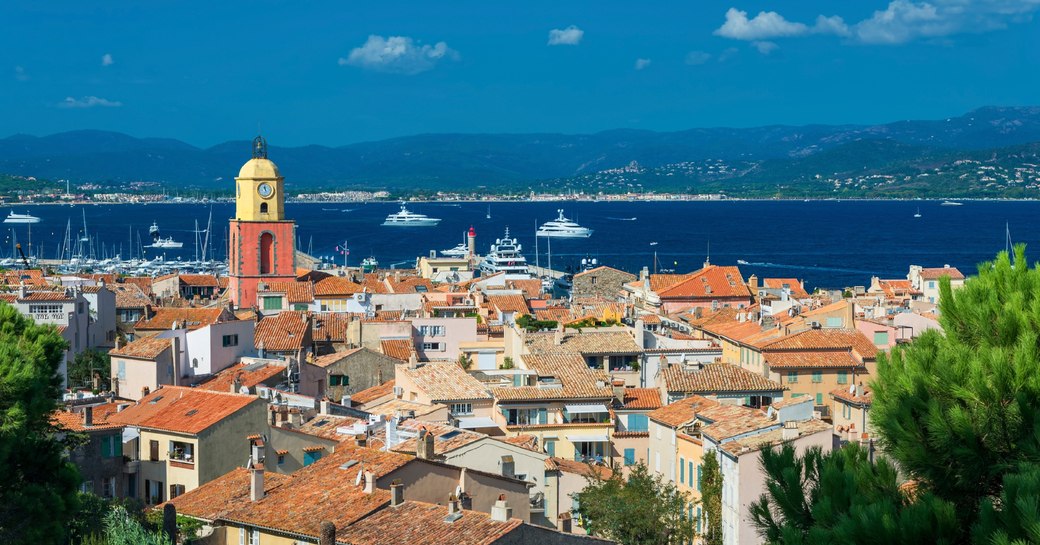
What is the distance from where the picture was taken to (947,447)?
37.4ft

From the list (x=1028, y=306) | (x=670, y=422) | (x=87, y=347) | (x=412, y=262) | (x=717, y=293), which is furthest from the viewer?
(x=412, y=262)

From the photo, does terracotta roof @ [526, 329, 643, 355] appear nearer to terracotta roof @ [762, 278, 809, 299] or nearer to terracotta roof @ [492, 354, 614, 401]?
terracotta roof @ [492, 354, 614, 401]

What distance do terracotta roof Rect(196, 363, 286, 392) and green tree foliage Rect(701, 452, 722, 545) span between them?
11586 millimetres

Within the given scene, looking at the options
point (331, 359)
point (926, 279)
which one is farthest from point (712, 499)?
point (926, 279)

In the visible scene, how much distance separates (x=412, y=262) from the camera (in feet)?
453

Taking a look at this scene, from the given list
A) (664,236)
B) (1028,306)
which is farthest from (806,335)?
(664,236)

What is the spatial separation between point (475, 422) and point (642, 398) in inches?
167

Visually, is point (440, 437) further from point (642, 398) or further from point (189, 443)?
point (642, 398)

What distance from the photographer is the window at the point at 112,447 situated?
83.7 ft

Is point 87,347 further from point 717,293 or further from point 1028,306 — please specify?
point 1028,306

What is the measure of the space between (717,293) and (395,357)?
25107 millimetres

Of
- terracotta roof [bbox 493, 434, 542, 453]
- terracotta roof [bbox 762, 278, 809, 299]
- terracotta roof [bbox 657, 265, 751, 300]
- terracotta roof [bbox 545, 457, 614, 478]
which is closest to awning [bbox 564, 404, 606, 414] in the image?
terracotta roof [bbox 493, 434, 542, 453]

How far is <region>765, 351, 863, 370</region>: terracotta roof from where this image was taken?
37.4 metres

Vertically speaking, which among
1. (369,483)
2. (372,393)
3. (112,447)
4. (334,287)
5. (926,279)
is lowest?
(372,393)
